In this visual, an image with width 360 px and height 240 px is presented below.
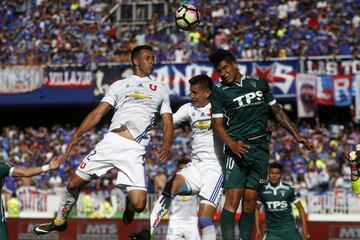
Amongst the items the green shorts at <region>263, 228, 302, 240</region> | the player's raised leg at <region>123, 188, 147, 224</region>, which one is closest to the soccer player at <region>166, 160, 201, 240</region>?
the green shorts at <region>263, 228, 302, 240</region>

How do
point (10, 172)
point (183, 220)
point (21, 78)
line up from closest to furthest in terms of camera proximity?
point (10, 172)
point (183, 220)
point (21, 78)

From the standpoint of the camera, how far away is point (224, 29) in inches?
1341

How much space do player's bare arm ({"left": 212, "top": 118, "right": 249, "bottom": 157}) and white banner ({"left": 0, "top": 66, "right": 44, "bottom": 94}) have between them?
932 inches

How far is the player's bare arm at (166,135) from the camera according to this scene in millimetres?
11602

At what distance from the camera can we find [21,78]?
35000mm

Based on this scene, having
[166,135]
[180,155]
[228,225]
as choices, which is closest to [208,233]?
[228,225]

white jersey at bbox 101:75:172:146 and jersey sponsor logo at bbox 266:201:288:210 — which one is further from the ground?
white jersey at bbox 101:75:172:146

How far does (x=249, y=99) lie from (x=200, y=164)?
4.78ft

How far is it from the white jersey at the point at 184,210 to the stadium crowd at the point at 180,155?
23.1 ft

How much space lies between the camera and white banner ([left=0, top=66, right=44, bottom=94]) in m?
34.9

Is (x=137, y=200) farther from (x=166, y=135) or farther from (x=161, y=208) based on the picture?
(x=161, y=208)

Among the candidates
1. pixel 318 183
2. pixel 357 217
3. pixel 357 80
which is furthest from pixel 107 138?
pixel 357 80

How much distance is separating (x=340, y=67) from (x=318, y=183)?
5965mm

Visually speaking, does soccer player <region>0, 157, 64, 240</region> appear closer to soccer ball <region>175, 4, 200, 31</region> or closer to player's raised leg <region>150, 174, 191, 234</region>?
player's raised leg <region>150, 174, 191, 234</region>
